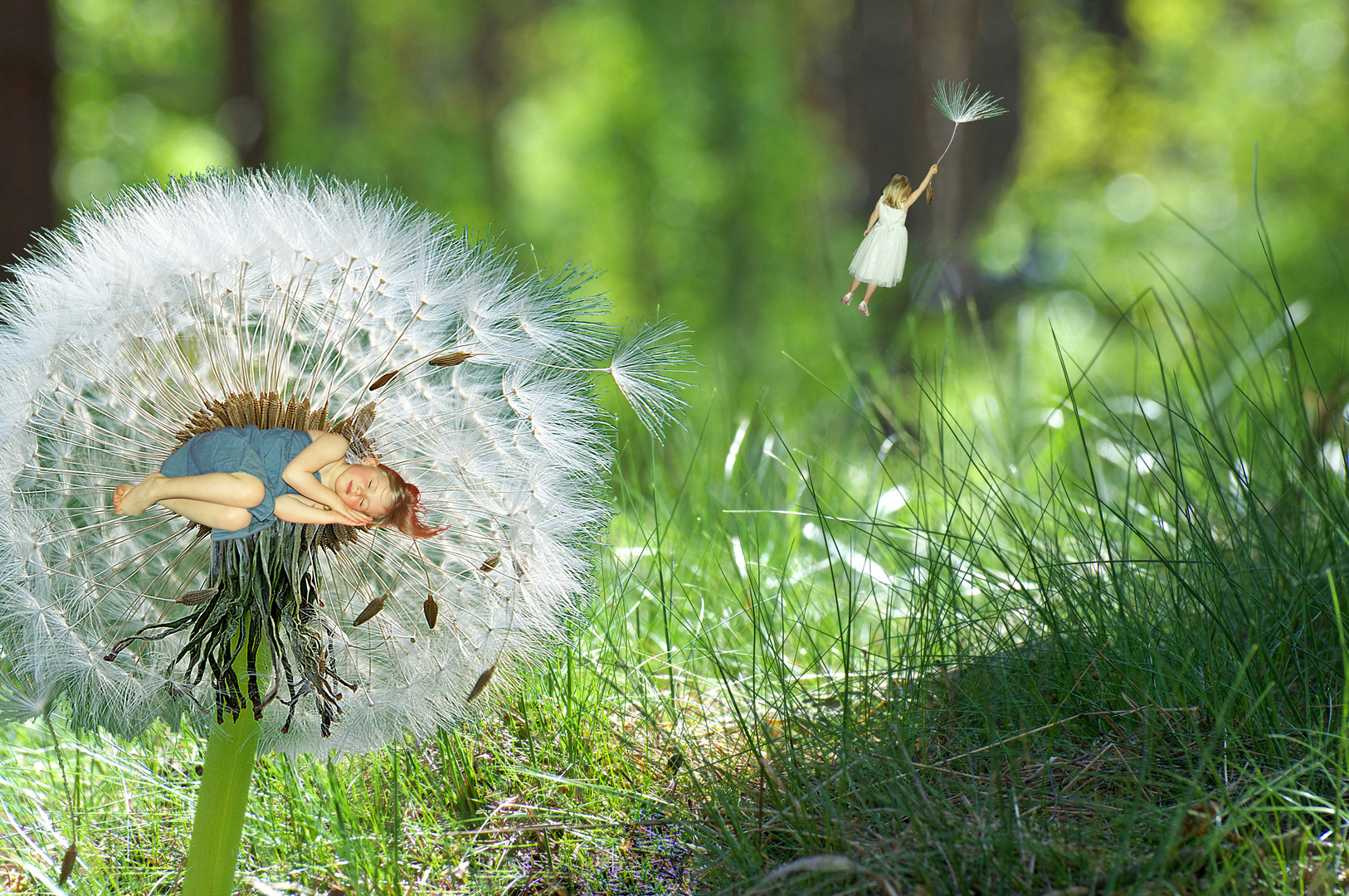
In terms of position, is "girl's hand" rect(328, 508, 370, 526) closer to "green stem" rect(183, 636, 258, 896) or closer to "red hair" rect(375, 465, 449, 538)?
"red hair" rect(375, 465, 449, 538)

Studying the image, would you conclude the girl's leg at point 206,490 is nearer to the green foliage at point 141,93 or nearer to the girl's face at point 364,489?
the girl's face at point 364,489

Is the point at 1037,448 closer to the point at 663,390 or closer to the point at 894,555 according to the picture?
the point at 894,555

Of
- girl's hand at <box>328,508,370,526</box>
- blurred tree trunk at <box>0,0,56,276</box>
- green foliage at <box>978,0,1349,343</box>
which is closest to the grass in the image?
girl's hand at <box>328,508,370,526</box>

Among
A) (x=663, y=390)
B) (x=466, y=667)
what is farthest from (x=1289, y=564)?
(x=466, y=667)

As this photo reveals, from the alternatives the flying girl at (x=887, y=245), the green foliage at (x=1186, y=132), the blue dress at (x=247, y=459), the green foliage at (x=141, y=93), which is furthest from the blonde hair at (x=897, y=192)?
the green foliage at (x=141, y=93)

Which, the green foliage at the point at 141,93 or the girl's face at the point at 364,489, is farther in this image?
the green foliage at the point at 141,93
